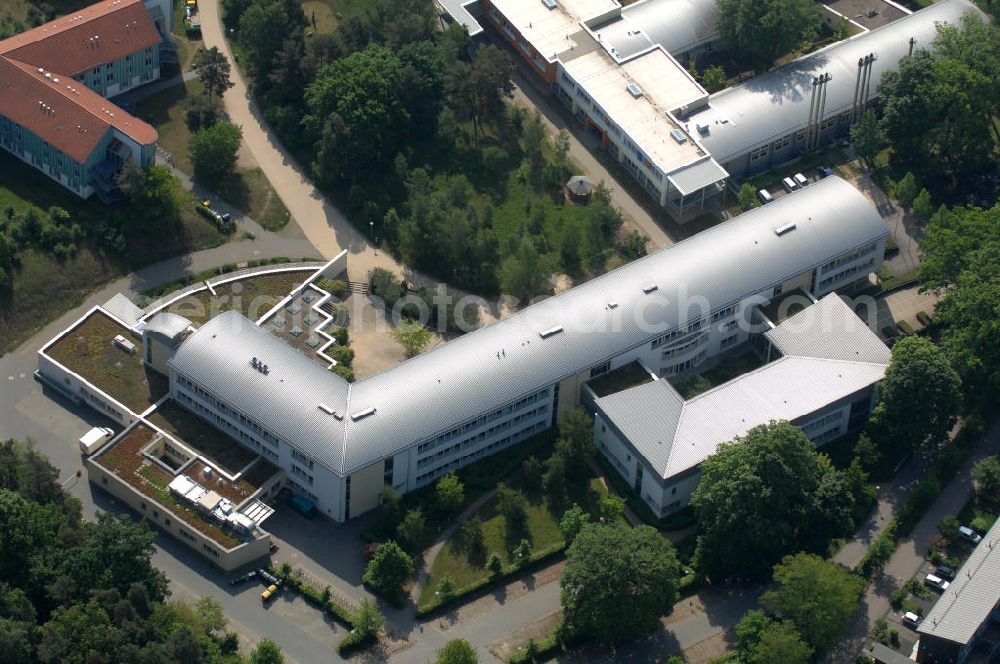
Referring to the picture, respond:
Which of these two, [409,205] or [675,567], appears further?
[409,205]

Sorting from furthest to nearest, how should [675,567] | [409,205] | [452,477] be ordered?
[409,205] → [452,477] → [675,567]

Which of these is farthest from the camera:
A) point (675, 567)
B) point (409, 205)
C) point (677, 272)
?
Result: point (409, 205)

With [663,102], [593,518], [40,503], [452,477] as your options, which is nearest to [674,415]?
[593,518]

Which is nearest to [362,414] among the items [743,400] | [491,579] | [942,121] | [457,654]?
[491,579]

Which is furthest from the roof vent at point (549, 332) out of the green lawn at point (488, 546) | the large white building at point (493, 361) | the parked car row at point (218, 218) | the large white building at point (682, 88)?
the parked car row at point (218, 218)

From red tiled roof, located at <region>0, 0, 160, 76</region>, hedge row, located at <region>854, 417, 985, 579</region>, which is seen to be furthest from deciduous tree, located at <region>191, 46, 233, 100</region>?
hedge row, located at <region>854, 417, 985, 579</region>

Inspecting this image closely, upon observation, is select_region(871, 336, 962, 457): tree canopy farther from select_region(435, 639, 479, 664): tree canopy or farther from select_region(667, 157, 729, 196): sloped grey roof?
select_region(435, 639, 479, 664): tree canopy

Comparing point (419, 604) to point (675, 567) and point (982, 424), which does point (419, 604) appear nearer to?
point (675, 567)

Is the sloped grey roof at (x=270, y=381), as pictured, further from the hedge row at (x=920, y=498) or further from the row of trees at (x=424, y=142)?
the hedge row at (x=920, y=498)
